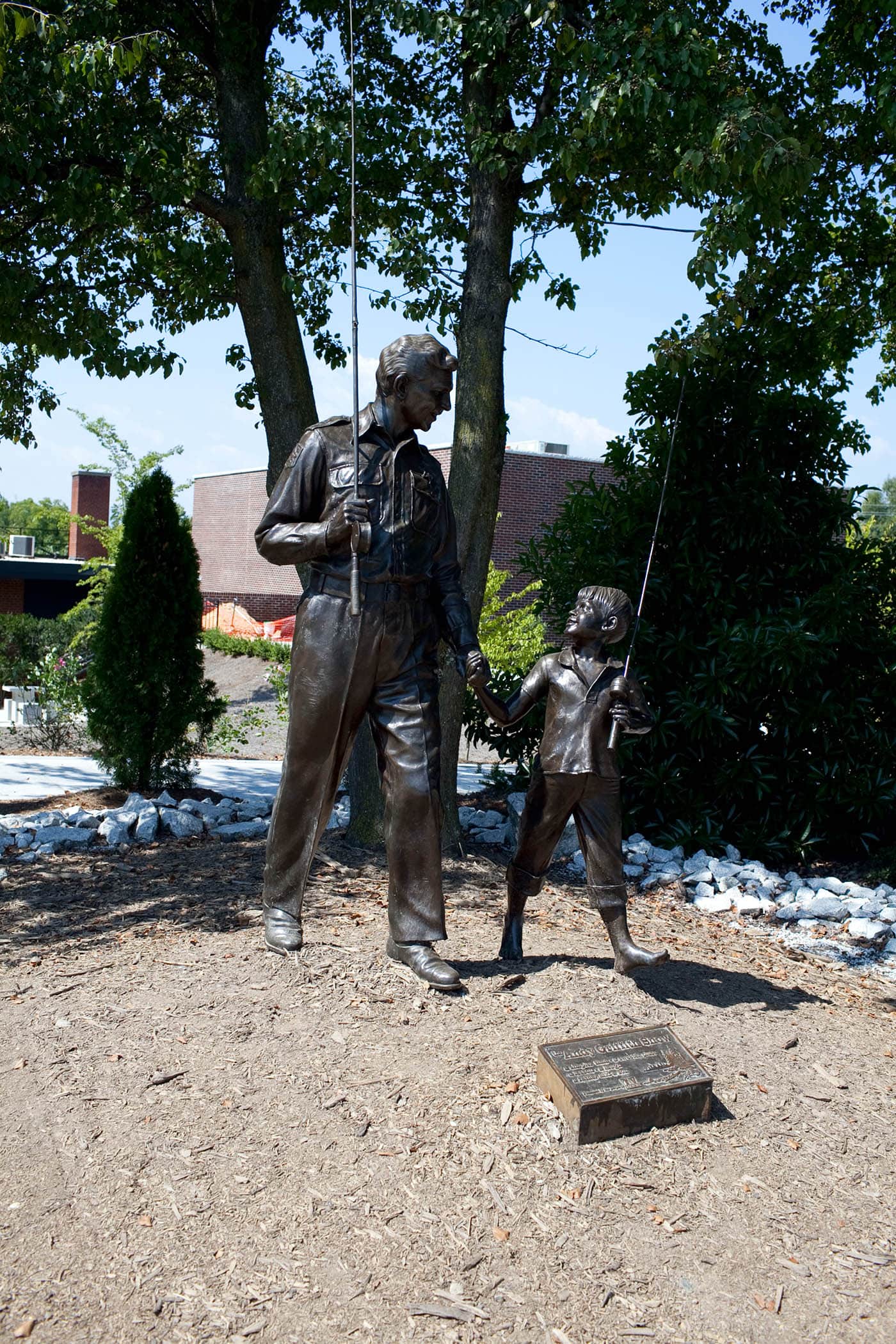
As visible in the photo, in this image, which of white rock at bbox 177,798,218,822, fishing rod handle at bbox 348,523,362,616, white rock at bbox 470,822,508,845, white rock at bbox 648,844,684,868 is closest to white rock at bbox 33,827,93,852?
white rock at bbox 177,798,218,822

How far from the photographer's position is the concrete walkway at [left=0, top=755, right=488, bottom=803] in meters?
9.96

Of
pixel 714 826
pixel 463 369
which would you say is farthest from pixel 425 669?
pixel 714 826

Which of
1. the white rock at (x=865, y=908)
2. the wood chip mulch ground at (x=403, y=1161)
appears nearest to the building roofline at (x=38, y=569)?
the white rock at (x=865, y=908)

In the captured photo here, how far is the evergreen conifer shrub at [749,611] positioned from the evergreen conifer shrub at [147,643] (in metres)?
2.85

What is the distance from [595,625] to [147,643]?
509 cm

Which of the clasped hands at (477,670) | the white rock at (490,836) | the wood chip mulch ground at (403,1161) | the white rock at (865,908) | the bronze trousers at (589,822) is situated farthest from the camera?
the white rock at (490,836)

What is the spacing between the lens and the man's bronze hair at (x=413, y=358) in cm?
464

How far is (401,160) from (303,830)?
5226mm

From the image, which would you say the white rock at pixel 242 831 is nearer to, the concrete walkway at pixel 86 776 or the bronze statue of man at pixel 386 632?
the concrete walkway at pixel 86 776

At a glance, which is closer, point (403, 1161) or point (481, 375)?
point (403, 1161)

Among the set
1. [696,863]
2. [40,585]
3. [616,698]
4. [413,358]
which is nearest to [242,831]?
[696,863]

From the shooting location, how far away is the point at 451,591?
194 inches

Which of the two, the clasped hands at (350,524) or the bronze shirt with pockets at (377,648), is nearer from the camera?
the clasped hands at (350,524)

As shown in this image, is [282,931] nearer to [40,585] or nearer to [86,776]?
[86,776]
